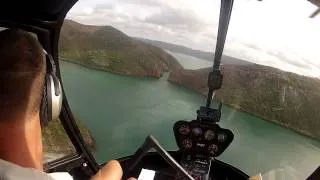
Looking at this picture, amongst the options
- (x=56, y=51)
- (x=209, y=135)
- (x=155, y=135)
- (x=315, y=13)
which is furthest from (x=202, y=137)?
(x=315, y=13)

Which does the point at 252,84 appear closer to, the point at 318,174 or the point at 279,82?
the point at 279,82

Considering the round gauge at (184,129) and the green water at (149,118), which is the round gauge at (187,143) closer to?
the round gauge at (184,129)

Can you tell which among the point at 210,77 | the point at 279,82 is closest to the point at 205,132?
the point at 210,77

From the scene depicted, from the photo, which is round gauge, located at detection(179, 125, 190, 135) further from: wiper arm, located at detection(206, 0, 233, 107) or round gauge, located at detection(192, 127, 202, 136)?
wiper arm, located at detection(206, 0, 233, 107)

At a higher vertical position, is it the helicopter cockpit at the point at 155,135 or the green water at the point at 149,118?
the helicopter cockpit at the point at 155,135

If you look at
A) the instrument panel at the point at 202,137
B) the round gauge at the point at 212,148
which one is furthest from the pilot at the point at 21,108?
the round gauge at the point at 212,148

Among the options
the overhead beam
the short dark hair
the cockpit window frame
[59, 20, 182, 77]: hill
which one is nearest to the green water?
[59, 20, 182, 77]: hill

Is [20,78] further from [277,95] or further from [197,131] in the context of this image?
[277,95]
